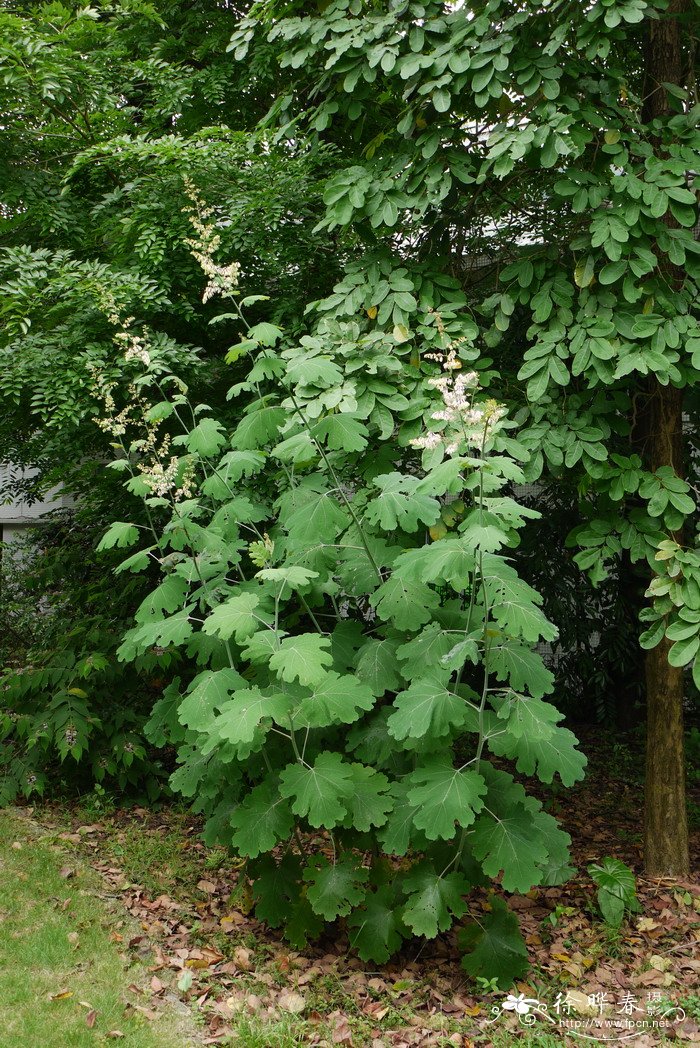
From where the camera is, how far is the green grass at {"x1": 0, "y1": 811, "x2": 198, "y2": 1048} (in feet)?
10.6

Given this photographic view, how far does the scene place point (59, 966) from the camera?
3.69 metres

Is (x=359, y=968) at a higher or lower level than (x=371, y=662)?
lower

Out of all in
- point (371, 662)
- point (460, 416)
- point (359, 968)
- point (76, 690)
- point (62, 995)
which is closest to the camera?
point (460, 416)

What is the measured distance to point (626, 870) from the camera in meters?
4.21

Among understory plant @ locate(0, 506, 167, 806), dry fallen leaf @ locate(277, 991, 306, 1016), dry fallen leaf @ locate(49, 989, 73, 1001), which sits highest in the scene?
understory plant @ locate(0, 506, 167, 806)

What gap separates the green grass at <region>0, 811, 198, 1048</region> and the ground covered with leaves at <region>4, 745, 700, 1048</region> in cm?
4

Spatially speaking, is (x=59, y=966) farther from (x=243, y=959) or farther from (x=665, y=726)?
(x=665, y=726)

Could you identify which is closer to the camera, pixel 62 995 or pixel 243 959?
pixel 62 995

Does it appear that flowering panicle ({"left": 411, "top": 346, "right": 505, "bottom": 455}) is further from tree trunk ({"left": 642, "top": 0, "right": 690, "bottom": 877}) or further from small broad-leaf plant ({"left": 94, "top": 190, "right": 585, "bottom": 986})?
tree trunk ({"left": 642, "top": 0, "right": 690, "bottom": 877})

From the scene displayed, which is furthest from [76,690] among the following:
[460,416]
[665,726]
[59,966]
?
[665,726]

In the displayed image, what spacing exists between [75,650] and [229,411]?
86.5 inches

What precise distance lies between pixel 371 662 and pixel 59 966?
1.94 m

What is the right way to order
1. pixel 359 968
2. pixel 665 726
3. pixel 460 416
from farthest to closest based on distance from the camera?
1. pixel 665 726
2. pixel 359 968
3. pixel 460 416

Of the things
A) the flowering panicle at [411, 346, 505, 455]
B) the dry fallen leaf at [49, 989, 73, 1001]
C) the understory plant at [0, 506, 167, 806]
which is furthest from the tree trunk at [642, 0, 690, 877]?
the understory plant at [0, 506, 167, 806]
